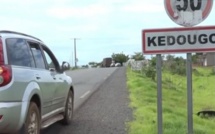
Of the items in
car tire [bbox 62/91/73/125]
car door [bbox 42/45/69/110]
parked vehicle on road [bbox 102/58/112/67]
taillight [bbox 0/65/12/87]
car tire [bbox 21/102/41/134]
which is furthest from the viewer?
parked vehicle on road [bbox 102/58/112/67]

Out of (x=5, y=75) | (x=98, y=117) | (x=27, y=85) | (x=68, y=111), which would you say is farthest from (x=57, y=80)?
(x=5, y=75)

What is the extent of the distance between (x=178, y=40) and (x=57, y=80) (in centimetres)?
302

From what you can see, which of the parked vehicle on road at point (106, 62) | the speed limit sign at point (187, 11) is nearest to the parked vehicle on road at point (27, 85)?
the speed limit sign at point (187, 11)

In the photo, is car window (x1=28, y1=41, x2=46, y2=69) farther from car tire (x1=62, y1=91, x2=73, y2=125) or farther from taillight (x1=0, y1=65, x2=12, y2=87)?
car tire (x1=62, y1=91, x2=73, y2=125)

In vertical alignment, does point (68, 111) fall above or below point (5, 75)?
below

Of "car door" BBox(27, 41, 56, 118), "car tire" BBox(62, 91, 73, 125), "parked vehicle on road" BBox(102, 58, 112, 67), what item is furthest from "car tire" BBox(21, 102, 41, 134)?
"parked vehicle on road" BBox(102, 58, 112, 67)

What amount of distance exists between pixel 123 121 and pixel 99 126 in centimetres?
78

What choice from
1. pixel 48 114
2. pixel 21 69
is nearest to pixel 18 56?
pixel 21 69

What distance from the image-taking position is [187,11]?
20.7ft

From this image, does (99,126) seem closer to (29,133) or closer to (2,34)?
(29,133)

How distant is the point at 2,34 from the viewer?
255 inches

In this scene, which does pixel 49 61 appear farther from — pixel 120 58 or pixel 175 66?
pixel 120 58

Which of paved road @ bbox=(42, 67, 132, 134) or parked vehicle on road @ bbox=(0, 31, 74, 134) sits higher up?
parked vehicle on road @ bbox=(0, 31, 74, 134)

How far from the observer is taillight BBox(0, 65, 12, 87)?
6000 mm
